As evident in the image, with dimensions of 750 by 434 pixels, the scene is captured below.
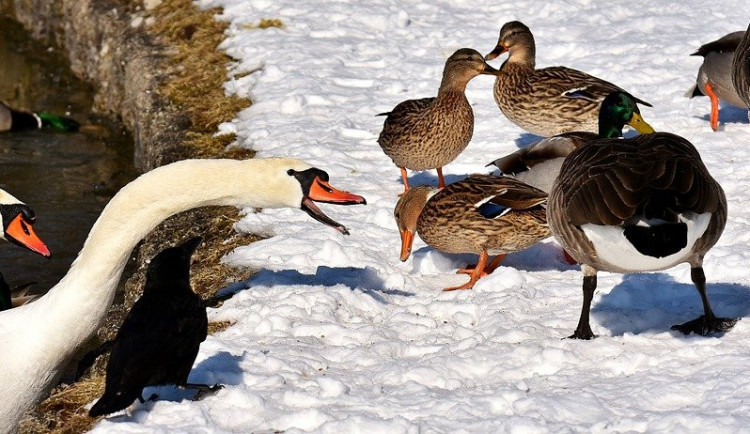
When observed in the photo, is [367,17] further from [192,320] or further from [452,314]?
[192,320]

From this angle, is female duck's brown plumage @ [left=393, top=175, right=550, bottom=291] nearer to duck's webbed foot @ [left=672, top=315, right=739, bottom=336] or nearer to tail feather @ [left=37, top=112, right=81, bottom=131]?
duck's webbed foot @ [left=672, top=315, right=739, bottom=336]

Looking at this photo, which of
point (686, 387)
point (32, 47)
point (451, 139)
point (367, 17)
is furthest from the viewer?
point (32, 47)

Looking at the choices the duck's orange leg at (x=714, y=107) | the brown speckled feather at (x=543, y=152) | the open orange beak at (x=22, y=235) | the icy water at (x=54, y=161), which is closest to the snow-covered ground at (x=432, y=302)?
the duck's orange leg at (x=714, y=107)

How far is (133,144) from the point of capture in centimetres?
1236

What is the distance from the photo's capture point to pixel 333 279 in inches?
284

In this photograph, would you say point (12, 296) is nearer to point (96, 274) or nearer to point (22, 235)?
point (22, 235)

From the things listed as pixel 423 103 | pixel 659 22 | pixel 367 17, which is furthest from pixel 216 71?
pixel 659 22

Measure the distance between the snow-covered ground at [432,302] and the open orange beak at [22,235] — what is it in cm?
127

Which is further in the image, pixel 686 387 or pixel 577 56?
pixel 577 56

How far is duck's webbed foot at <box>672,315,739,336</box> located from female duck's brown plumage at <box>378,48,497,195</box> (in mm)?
3108

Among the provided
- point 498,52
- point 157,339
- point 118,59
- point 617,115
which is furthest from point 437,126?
point 118,59

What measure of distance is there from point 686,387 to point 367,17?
8.58 metres

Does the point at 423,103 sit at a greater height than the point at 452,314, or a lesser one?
greater

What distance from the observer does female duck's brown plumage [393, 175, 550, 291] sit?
7301 mm
